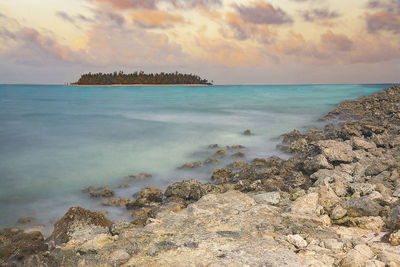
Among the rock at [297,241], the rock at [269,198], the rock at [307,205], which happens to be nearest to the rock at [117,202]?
the rock at [269,198]

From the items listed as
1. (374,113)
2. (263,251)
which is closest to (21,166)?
(263,251)

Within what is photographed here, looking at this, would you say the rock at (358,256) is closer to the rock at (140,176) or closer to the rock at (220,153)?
the rock at (140,176)

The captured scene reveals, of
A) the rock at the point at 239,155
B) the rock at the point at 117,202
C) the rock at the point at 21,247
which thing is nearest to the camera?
the rock at the point at 21,247

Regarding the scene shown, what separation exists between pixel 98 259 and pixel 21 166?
8.92 meters

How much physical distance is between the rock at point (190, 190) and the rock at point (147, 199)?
33 centimetres

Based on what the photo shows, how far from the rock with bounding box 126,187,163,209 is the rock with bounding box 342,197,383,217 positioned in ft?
13.6

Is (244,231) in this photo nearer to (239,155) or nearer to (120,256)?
(120,256)

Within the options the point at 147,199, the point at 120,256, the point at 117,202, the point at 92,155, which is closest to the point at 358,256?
the point at 120,256

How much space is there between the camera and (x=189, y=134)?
1712cm

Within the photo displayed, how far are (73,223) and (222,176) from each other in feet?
15.3

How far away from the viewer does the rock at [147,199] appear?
22.5 ft

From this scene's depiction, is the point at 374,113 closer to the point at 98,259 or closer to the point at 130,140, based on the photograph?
the point at 130,140

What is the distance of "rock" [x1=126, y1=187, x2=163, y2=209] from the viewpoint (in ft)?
22.5

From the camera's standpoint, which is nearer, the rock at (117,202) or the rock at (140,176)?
the rock at (117,202)
